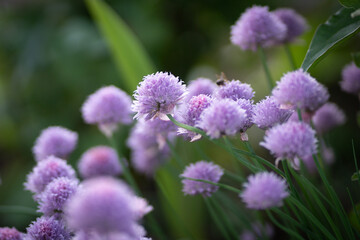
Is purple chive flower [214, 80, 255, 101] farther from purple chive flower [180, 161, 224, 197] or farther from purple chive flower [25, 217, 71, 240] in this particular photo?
purple chive flower [25, 217, 71, 240]

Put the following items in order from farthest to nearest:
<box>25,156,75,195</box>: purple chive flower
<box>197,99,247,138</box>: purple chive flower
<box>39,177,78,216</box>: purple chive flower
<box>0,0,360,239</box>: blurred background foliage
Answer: <box>0,0,360,239</box>: blurred background foliage < <box>25,156,75,195</box>: purple chive flower < <box>39,177,78,216</box>: purple chive flower < <box>197,99,247,138</box>: purple chive flower

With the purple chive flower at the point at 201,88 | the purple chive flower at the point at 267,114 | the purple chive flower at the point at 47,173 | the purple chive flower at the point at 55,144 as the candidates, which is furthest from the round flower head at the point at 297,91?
the purple chive flower at the point at 55,144

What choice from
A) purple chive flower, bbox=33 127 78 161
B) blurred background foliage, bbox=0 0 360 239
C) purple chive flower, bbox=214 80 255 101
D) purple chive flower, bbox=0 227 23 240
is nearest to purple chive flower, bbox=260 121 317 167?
purple chive flower, bbox=214 80 255 101

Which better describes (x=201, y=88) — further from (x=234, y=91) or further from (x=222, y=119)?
(x=222, y=119)

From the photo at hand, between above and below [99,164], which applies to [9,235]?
below

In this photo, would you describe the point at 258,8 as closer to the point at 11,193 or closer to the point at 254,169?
the point at 254,169

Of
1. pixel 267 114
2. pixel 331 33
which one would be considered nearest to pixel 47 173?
pixel 267 114
